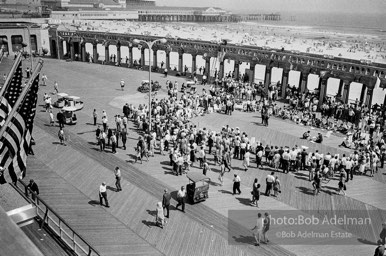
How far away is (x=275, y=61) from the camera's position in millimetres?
36438

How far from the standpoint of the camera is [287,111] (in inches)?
1164

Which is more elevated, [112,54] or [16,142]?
[16,142]

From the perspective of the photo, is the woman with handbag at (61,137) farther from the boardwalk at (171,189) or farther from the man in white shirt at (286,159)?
the man in white shirt at (286,159)

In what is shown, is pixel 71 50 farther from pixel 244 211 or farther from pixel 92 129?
pixel 244 211

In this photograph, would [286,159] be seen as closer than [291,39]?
Yes

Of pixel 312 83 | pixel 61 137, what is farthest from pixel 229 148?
pixel 312 83

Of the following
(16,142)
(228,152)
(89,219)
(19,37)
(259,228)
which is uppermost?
(19,37)

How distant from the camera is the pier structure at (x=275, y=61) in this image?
1191 inches

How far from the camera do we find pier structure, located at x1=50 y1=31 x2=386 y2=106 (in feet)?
99.2

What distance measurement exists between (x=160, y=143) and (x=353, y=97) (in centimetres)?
2753

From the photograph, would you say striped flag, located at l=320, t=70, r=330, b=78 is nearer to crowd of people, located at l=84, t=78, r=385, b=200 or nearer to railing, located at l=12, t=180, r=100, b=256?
crowd of people, located at l=84, t=78, r=385, b=200

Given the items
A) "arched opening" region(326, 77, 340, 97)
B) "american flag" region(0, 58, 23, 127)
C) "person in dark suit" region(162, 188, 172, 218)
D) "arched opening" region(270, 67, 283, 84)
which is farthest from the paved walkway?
"arched opening" region(270, 67, 283, 84)

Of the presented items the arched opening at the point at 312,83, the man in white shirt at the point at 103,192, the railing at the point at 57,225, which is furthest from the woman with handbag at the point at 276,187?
the arched opening at the point at 312,83

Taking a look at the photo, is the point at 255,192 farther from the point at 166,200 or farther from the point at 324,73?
the point at 324,73
